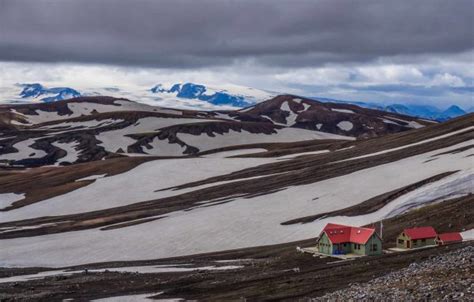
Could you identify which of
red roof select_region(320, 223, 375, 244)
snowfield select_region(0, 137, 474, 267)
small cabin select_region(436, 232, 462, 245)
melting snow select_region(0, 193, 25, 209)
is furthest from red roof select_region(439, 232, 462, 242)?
melting snow select_region(0, 193, 25, 209)

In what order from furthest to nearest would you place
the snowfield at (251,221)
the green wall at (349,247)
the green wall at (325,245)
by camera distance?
the snowfield at (251,221)
the green wall at (325,245)
the green wall at (349,247)

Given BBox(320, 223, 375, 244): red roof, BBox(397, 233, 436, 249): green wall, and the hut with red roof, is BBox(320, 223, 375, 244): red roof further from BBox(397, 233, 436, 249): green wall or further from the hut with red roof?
BBox(397, 233, 436, 249): green wall

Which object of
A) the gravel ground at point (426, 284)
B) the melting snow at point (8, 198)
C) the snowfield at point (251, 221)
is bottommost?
the melting snow at point (8, 198)

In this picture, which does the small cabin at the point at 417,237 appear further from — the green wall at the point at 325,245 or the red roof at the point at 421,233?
the green wall at the point at 325,245

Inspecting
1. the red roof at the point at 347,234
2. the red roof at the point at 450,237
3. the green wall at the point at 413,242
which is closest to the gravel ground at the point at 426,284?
the green wall at the point at 413,242

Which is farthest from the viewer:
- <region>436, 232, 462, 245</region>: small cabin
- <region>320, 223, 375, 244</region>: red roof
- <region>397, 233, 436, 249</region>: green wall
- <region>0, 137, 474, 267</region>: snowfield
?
<region>0, 137, 474, 267</region>: snowfield

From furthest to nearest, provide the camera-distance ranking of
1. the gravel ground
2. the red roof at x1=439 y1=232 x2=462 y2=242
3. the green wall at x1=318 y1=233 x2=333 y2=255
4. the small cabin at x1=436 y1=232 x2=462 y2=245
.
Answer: the green wall at x1=318 y1=233 x2=333 y2=255
the red roof at x1=439 y1=232 x2=462 y2=242
the small cabin at x1=436 y1=232 x2=462 y2=245
the gravel ground

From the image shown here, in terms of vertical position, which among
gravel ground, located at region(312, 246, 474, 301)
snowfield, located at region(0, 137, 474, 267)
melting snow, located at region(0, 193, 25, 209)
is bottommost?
melting snow, located at region(0, 193, 25, 209)
